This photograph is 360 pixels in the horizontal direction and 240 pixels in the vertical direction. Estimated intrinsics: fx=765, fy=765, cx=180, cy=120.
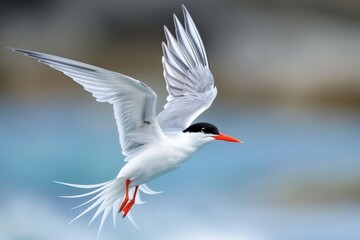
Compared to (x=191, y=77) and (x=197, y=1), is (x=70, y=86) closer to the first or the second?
(x=197, y=1)

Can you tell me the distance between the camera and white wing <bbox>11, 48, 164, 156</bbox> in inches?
68.5

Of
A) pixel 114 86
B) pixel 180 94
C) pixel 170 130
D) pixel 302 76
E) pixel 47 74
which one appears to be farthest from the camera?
pixel 302 76

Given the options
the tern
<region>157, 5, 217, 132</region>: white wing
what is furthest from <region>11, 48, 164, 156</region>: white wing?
<region>157, 5, 217, 132</region>: white wing

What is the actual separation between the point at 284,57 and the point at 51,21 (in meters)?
1.44

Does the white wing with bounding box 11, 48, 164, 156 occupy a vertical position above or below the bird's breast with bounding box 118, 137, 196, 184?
above

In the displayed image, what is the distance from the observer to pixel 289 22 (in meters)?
4.85

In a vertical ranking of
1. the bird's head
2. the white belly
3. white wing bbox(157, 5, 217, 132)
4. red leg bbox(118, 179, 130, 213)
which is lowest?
red leg bbox(118, 179, 130, 213)

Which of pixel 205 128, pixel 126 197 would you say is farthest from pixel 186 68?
pixel 126 197

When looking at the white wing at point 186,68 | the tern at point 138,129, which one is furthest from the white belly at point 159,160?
the white wing at point 186,68

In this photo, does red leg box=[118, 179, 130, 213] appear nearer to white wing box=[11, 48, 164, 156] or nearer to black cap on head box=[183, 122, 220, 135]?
white wing box=[11, 48, 164, 156]

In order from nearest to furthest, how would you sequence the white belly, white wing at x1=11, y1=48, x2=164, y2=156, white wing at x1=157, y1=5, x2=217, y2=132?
white wing at x1=11, y1=48, x2=164, y2=156, the white belly, white wing at x1=157, y1=5, x2=217, y2=132

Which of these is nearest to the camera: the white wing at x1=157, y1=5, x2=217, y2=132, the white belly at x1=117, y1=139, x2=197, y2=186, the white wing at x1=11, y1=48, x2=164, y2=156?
the white wing at x1=11, y1=48, x2=164, y2=156

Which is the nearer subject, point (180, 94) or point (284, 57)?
point (180, 94)

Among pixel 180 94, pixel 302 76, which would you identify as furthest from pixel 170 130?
pixel 302 76
